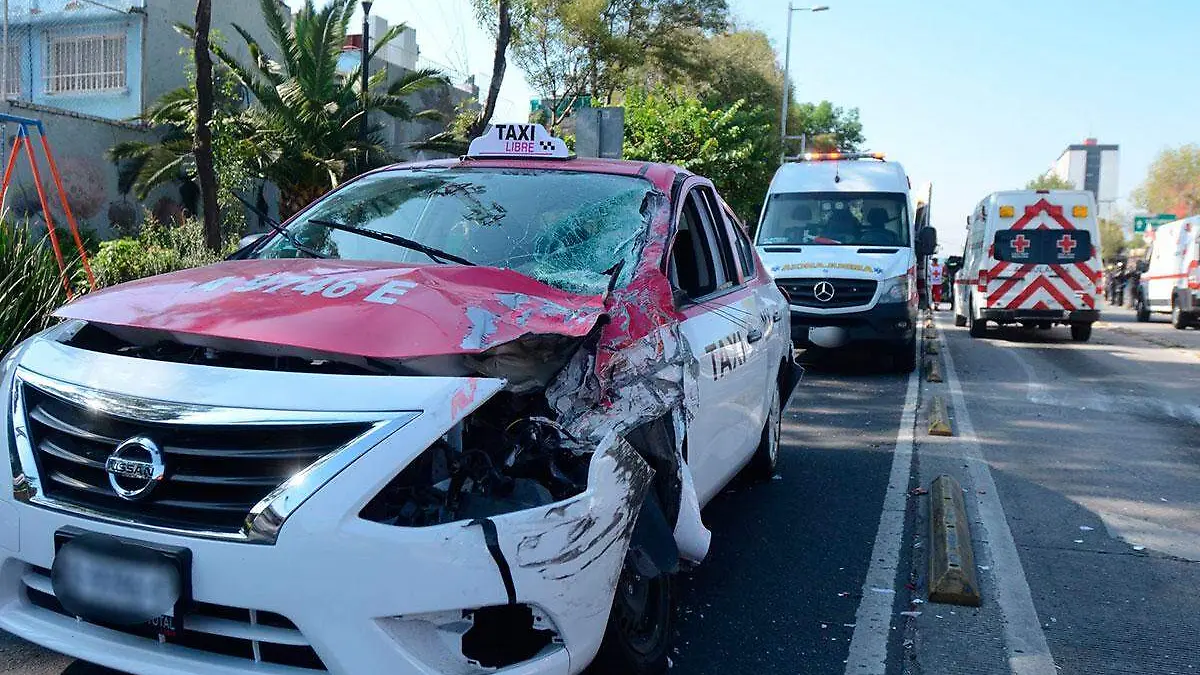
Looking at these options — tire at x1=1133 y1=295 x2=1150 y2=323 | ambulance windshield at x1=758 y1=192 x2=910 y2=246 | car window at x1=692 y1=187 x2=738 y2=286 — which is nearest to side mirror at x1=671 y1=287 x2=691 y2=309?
car window at x1=692 y1=187 x2=738 y2=286

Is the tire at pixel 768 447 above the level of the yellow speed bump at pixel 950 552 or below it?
above

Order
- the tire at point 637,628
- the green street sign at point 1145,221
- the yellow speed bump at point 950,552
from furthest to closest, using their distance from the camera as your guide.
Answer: the green street sign at point 1145,221
the yellow speed bump at point 950,552
the tire at point 637,628

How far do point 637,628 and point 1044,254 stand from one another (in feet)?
52.3

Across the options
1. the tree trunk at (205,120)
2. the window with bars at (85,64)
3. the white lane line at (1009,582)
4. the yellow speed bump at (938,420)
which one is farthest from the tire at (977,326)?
the window with bars at (85,64)

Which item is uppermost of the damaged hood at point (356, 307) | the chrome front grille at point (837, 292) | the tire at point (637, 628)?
the damaged hood at point (356, 307)

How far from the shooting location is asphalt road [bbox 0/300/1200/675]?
3.86 m

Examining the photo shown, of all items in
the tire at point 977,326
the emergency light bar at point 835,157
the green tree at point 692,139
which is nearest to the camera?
the emergency light bar at point 835,157

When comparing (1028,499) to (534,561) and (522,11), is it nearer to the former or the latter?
(534,561)

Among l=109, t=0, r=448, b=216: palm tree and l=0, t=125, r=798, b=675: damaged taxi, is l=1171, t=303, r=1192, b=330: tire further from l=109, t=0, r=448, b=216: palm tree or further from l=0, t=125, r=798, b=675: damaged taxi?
l=0, t=125, r=798, b=675: damaged taxi

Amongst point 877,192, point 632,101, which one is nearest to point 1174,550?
point 877,192

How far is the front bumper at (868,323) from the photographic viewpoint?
1130 cm

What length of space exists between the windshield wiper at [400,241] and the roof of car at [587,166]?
0.66m

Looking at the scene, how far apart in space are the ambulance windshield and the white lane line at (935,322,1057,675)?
5.14 metres

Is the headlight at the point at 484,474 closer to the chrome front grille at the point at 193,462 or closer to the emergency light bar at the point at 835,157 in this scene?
the chrome front grille at the point at 193,462
